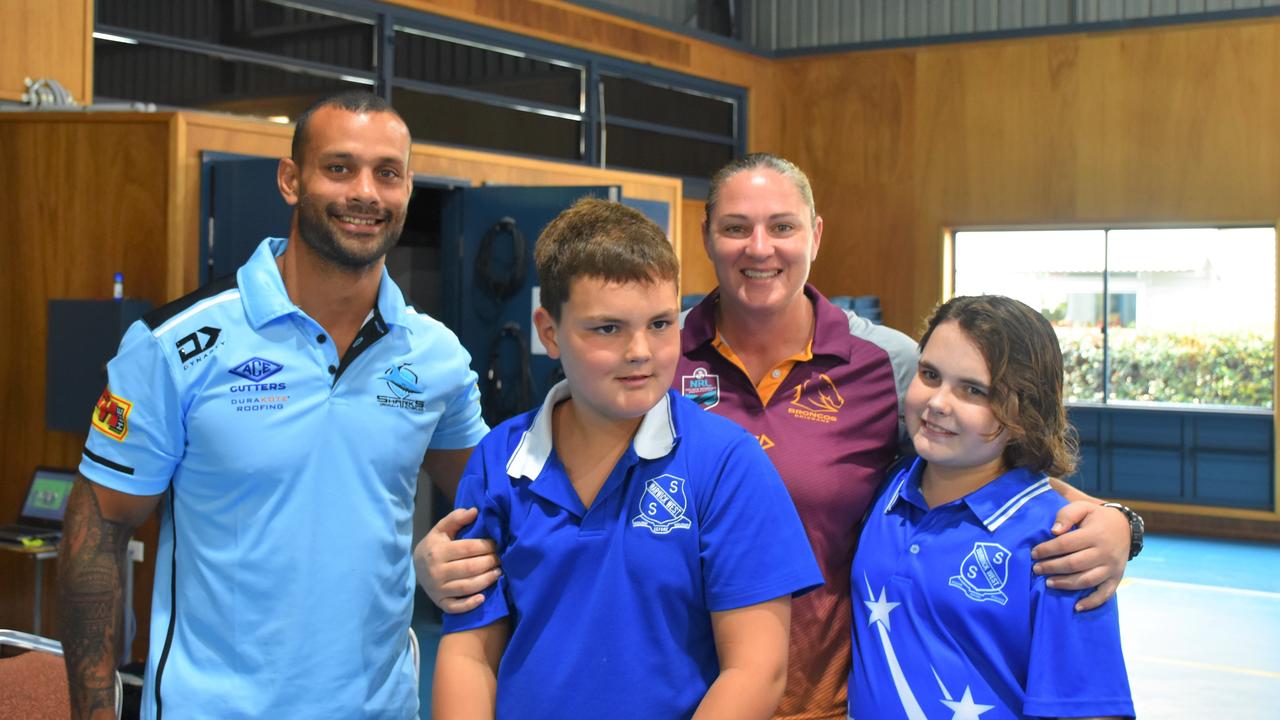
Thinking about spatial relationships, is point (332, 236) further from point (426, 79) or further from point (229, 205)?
point (426, 79)

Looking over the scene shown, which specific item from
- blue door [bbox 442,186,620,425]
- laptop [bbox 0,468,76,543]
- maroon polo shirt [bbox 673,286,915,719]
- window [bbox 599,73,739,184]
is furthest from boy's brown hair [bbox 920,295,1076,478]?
window [bbox 599,73,739,184]

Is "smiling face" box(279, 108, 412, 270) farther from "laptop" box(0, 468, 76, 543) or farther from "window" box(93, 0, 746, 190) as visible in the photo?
"window" box(93, 0, 746, 190)

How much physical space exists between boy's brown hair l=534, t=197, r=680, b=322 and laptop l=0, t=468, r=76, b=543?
151 inches

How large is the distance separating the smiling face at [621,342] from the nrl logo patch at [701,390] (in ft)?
1.84

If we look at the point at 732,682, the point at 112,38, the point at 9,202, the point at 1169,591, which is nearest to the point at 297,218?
the point at 732,682

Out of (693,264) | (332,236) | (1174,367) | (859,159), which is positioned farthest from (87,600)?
(859,159)

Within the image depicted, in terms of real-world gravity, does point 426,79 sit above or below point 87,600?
above

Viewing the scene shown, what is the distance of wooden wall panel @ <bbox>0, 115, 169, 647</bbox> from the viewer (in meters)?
4.86

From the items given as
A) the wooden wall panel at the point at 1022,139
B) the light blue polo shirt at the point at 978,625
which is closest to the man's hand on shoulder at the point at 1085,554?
the light blue polo shirt at the point at 978,625

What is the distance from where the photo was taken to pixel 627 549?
62.9 inches

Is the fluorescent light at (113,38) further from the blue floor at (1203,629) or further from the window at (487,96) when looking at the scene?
the blue floor at (1203,629)

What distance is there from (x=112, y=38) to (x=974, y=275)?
304 inches

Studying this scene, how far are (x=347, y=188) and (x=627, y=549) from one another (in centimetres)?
82

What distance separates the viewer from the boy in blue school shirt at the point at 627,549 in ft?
5.15
